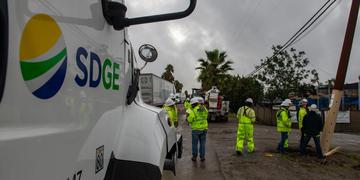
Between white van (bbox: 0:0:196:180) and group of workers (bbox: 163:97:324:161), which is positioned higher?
white van (bbox: 0:0:196:180)

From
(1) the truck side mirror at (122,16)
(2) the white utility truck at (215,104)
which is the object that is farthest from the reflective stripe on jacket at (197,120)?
(2) the white utility truck at (215,104)

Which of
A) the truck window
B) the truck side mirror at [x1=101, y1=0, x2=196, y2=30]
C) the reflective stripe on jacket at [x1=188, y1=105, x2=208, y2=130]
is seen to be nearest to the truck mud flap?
the truck side mirror at [x1=101, y1=0, x2=196, y2=30]

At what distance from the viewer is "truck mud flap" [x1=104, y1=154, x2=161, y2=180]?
2.13m

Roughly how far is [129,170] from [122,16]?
0.94 metres

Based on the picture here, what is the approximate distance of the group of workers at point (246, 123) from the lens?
31.6 ft

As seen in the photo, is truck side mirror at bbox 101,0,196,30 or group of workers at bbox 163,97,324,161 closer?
truck side mirror at bbox 101,0,196,30

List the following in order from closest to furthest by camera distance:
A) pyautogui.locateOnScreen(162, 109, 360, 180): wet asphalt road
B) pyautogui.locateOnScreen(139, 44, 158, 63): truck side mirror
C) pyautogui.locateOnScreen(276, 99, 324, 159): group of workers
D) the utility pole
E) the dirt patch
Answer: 1. pyautogui.locateOnScreen(139, 44, 158, 63): truck side mirror
2. pyautogui.locateOnScreen(162, 109, 360, 180): wet asphalt road
3. the dirt patch
4. the utility pole
5. pyautogui.locateOnScreen(276, 99, 324, 159): group of workers

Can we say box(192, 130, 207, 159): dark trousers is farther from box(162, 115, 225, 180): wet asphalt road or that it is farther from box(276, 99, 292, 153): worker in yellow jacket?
box(276, 99, 292, 153): worker in yellow jacket

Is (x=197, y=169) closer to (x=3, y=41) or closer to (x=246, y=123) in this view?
(x=246, y=123)

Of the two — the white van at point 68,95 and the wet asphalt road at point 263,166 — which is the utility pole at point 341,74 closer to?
the wet asphalt road at point 263,166

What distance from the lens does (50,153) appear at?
1.33 m

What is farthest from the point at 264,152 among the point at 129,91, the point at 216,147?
the point at 129,91

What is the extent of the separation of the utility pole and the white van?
1009 cm

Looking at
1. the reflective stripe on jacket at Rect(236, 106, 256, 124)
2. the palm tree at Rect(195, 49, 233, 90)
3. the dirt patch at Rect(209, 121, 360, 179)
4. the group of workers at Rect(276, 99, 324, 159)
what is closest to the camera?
the dirt patch at Rect(209, 121, 360, 179)
